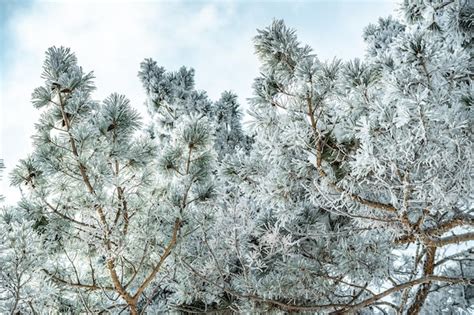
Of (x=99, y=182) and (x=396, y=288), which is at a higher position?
(x=99, y=182)

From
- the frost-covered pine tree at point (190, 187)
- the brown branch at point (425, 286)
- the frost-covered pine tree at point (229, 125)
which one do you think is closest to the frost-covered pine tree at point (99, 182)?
the frost-covered pine tree at point (190, 187)

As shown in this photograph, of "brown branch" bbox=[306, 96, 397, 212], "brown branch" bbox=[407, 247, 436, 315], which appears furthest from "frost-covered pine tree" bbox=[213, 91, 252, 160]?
"brown branch" bbox=[306, 96, 397, 212]

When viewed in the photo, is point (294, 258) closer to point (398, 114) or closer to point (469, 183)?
point (469, 183)

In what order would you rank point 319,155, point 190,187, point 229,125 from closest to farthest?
point 319,155
point 190,187
point 229,125

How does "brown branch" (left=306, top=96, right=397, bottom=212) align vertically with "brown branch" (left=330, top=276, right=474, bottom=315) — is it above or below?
above

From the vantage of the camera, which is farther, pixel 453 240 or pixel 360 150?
pixel 453 240

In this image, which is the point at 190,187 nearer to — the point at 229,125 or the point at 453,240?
the point at 453,240

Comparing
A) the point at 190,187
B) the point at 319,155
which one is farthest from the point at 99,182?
the point at 319,155

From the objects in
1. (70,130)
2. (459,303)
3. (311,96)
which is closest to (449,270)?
(459,303)

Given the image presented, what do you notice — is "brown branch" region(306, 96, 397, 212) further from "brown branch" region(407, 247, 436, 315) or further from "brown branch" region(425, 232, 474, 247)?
"brown branch" region(407, 247, 436, 315)

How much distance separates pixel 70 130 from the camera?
2.12m

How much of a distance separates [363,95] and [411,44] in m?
0.29

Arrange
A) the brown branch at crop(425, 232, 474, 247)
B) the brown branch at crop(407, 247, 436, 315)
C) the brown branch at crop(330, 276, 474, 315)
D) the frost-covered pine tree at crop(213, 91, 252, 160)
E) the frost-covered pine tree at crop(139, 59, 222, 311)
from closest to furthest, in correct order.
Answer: the brown branch at crop(425, 232, 474, 247) < the brown branch at crop(330, 276, 474, 315) < the frost-covered pine tree at crop(139, 59, 222, 311) < the brown branch at crop(407, 247, 436, 315) < the frost-covered pine tree at crop(213, 91, 252, 160)

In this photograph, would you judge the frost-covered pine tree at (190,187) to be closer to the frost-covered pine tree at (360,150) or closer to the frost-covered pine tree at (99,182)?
the frost-covered pine tree at (99,182)
